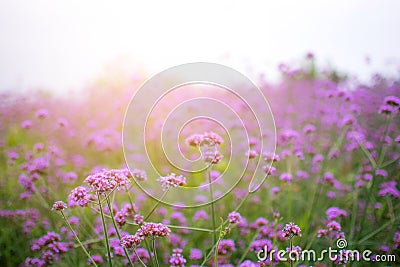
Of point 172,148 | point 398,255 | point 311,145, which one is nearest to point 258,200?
point 311,145

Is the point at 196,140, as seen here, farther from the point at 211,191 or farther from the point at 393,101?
the point at 393,101

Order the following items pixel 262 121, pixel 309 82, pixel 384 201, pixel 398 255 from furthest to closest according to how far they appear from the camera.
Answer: pixel 309 82 → pixel 262 121 → pixel 384 201 → pixel 398 255

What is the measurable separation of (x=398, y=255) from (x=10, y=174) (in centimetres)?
362

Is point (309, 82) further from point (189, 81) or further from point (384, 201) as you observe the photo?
point (189, 81)

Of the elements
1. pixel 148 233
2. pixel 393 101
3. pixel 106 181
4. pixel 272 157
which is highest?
pixel 393 101

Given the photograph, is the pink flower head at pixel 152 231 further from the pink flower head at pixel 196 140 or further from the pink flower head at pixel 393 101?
the pink flower head at pixel 393 101

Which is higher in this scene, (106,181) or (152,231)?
(106,181)

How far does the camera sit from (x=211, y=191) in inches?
98.3

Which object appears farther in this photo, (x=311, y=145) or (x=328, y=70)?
(x=328, y=70)

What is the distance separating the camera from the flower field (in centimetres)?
257

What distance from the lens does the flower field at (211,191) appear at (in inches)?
101

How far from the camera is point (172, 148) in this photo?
17.6ft
